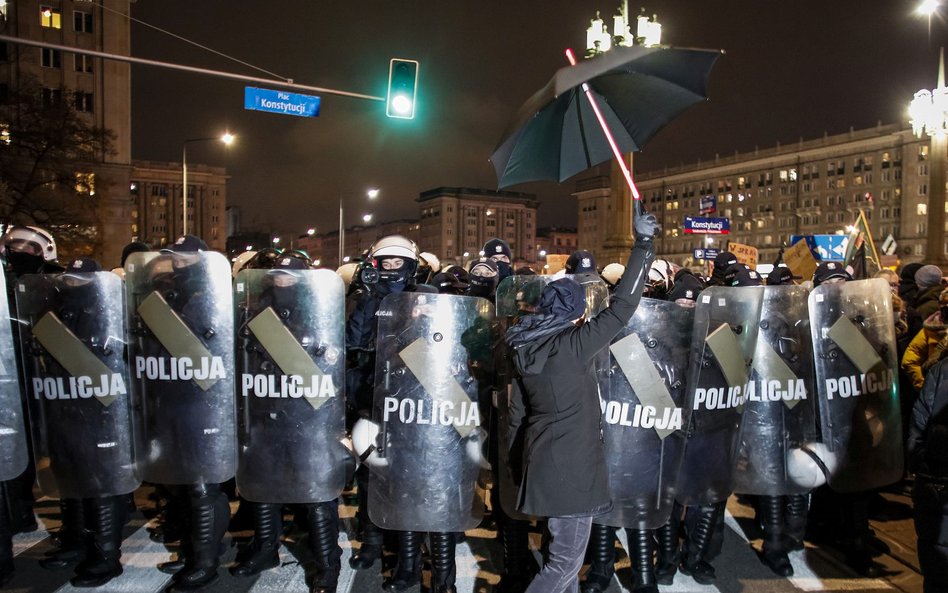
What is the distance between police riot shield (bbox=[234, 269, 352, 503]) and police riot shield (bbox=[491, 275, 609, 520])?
2.99 ft

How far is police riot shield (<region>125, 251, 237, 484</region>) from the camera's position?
4090 millimetres

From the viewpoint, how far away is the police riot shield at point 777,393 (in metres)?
4.48

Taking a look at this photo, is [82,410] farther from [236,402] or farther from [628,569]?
[628,569]

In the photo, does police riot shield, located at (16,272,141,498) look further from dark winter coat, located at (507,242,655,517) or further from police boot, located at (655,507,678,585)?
police boot, located at (655,507,678,585)

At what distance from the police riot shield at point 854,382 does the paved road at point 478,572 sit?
0.58 meters

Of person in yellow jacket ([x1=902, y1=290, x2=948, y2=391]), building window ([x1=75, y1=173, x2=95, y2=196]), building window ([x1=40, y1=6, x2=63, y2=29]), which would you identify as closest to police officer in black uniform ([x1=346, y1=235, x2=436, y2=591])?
person in yellow jacket ([x1=902, y1=290, x2=948, y2=391])

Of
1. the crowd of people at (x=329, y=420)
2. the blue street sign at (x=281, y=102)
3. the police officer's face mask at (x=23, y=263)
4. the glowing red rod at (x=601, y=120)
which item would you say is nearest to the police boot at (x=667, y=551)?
the crowd of people at (x=329, y=420)

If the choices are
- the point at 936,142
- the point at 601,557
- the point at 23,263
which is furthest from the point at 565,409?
the point at 936,142

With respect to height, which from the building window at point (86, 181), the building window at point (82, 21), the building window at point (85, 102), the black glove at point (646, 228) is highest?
the building window at point (82, 21)

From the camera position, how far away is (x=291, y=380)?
4.00 metres

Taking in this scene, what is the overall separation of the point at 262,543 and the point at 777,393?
11.0 ft

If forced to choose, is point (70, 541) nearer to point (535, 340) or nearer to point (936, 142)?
point (535, 340)

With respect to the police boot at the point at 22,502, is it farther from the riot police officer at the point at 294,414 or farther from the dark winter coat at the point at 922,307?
the dark winter coat at the point at 922,307

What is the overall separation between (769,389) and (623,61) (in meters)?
2.24
